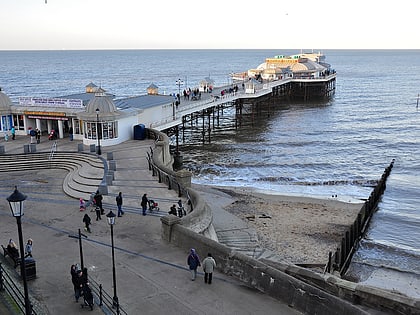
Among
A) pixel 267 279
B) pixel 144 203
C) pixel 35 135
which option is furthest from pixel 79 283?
pixel 35 135

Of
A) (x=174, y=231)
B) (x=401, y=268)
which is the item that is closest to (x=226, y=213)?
(x=401, y=268)

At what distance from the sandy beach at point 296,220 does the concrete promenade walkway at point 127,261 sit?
614cm

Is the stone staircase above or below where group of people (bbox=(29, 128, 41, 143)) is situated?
below

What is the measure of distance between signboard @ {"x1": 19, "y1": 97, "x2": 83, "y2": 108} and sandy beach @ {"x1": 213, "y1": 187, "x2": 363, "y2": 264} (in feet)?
39.1

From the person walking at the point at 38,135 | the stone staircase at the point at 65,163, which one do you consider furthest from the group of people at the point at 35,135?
the stone staircase at the point at 65,163

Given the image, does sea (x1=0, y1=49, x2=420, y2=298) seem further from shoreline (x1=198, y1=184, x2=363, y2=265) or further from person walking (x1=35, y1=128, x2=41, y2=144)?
person walking (x1=35, y1=128, x2=41, y2=144)

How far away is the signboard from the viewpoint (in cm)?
3472

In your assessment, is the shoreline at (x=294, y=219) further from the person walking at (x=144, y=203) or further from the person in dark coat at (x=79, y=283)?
the person in dark coat at (x=79, y=283)

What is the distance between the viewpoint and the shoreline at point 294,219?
23031mm

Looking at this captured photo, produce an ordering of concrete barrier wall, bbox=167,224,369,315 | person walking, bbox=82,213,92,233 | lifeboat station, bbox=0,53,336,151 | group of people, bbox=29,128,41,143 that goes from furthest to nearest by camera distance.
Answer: group of people, bbox=29,128,41,143 < lifeboat station, bbox=0,53,336,151 < person walking, bbox=82,213,92,233 < concrete barrier wall, bbox=167,224,369,315

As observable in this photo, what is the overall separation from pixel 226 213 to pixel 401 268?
9.47 m

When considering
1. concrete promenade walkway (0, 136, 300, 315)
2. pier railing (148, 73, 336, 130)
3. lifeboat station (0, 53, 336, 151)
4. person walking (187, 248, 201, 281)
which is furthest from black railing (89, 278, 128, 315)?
pier railing (148, 73, 336, 130)

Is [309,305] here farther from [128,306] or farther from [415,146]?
[415,146]

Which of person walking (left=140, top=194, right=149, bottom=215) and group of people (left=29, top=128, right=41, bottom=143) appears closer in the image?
person walking (left=140, top=194, right=149, bottom=215)
